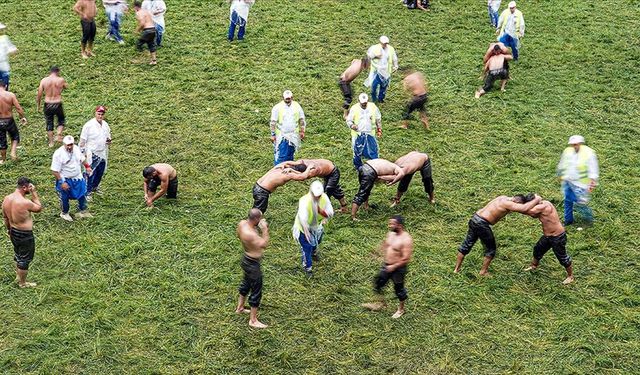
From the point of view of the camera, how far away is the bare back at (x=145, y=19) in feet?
61.6

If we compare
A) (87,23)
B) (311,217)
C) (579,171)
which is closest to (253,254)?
(311,217)

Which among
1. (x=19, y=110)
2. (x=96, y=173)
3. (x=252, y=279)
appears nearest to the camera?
(x=252, y=279)

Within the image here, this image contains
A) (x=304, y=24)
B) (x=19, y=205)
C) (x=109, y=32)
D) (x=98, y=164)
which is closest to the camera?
(x=19, y=205)

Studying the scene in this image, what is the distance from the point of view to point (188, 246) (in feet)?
42.8

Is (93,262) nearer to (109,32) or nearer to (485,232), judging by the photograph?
(485,232)

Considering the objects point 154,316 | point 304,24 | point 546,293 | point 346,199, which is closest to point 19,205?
point 154,316

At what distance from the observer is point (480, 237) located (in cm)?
1224

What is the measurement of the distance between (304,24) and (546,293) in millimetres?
12003

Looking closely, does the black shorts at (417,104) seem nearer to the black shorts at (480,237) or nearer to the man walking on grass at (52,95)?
the black shorts at (480,237)

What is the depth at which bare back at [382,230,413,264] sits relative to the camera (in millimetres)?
10977

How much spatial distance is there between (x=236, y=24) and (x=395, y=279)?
11.2m

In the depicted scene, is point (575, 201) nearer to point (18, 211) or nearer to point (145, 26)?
point (18, 211)

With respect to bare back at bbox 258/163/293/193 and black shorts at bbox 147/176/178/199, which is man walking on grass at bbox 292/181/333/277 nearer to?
bare back at bbox 258/163/293/193

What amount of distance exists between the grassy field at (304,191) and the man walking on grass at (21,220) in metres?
0.54
